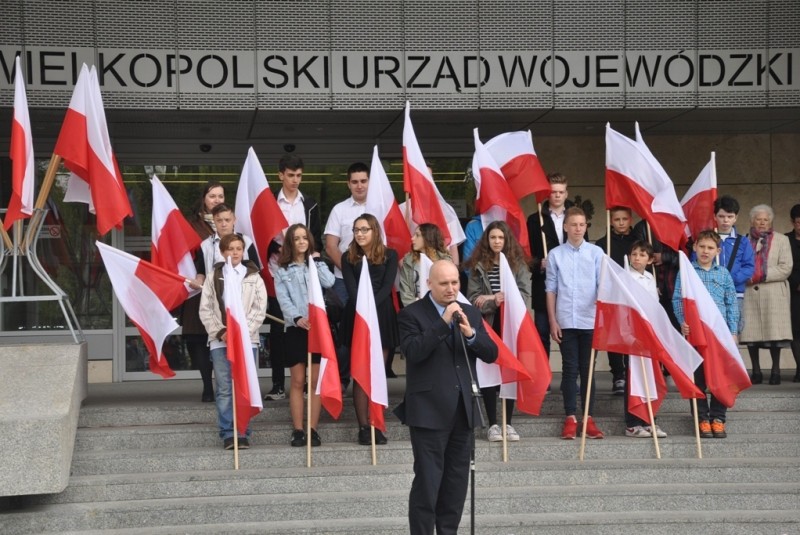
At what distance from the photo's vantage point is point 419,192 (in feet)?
34.2

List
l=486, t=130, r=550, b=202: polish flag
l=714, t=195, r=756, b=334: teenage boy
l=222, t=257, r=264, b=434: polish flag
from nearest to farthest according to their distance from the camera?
l=222, t=257, r=264, b=434: polish flag
l=714, t=195, r=756, b=334: teenage boy
l=486, t=130, r=550, b=202: polish flag

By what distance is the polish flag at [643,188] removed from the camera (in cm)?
1052

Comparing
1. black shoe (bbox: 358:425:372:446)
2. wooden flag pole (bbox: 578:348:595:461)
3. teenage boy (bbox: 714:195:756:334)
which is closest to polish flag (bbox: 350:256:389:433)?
black shoe (bbox: 358:425:372:446)

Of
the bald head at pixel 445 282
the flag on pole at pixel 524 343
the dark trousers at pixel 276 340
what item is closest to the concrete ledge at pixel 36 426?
the dark trousers at pixel 276 340

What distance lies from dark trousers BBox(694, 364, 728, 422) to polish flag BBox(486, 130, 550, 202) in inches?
88.5

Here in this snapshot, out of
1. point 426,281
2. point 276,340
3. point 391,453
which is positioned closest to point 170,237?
point 276,340

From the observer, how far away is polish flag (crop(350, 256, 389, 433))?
9195 mm

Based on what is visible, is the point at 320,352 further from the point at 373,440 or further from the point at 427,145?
the point at 427,145

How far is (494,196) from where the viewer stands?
10.6 meters

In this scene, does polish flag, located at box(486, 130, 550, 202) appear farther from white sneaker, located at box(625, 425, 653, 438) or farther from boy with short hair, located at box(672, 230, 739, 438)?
white sneaker, located at box(625, 425, 653, 438)

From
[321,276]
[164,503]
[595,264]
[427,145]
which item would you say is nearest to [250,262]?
[321,276]

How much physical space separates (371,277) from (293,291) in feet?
2.24

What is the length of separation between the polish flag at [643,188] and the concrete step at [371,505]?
246cm

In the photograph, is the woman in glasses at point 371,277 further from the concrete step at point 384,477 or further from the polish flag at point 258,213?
the polish flag at point 258,213
